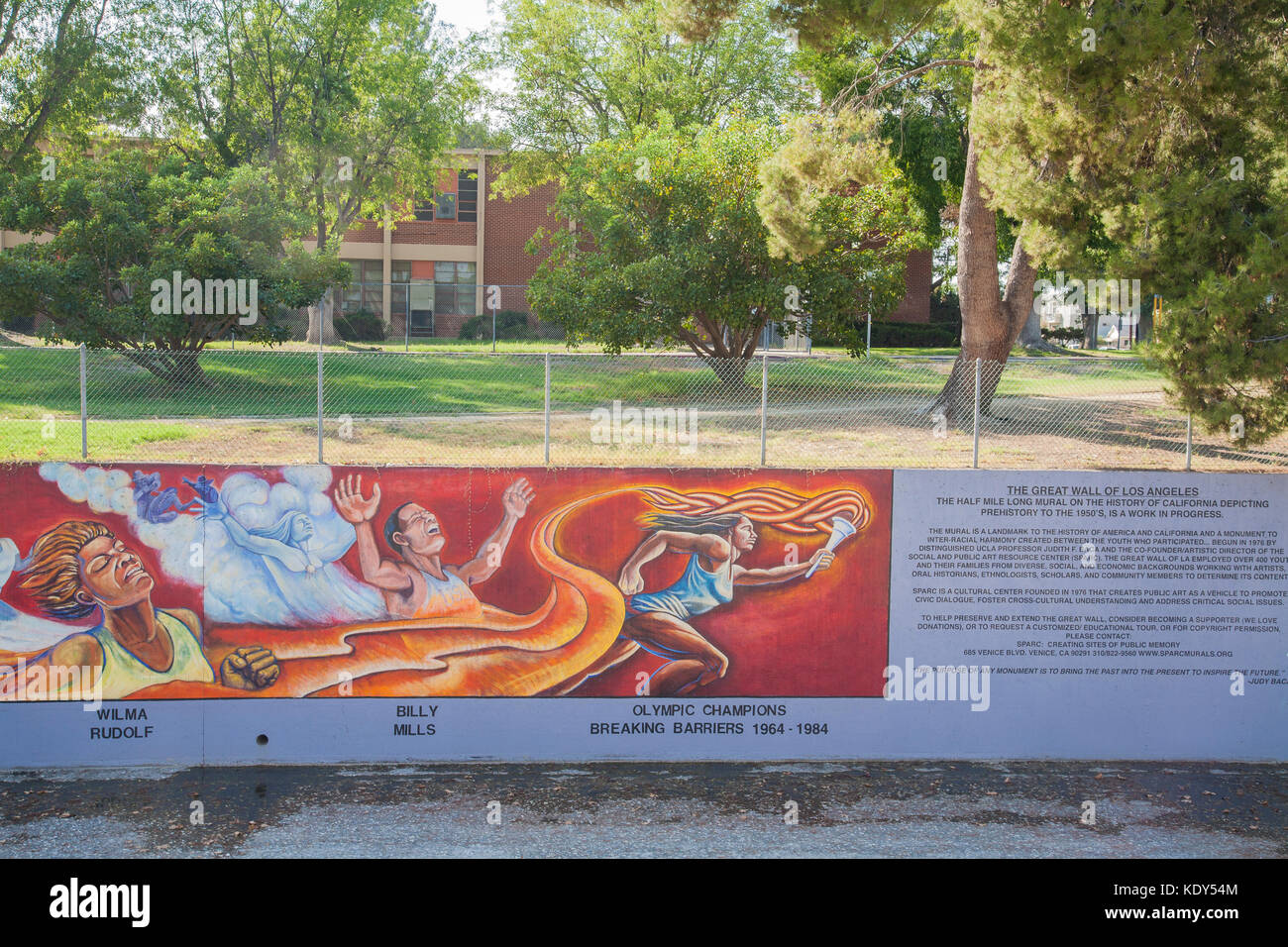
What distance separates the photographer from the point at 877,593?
1002cm

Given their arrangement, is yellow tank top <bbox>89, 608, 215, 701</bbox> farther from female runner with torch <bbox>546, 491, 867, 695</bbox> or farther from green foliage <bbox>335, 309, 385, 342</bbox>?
green foliage <bbox>335, 309, 385, 342</bbox>

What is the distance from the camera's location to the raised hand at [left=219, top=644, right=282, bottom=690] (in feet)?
31.6

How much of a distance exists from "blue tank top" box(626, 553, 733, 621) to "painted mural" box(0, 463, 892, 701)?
2cm

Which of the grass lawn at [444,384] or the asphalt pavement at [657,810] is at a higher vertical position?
the grass lawn at [444,384]

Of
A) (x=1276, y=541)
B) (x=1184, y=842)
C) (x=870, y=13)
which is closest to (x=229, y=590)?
(x=1184, y=842)

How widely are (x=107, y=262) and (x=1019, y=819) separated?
1696 cm

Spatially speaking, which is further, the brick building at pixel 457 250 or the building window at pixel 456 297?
the brick building at pixel 457 250

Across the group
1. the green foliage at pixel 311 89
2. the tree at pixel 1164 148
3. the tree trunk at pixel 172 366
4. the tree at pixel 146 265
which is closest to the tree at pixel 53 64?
the green foliage at pixel 311 89

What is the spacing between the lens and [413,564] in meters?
9.80

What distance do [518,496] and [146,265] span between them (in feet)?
42.3

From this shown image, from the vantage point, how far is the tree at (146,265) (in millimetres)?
18484

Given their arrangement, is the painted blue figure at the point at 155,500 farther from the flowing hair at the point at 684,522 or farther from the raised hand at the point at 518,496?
the flowing hair at the point at 684,522

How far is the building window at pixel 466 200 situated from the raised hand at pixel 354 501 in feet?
118

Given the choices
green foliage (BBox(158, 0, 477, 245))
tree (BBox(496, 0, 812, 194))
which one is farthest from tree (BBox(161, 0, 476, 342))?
tree (BBox(496, 0, 812, 194))
